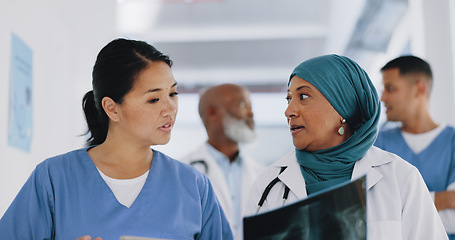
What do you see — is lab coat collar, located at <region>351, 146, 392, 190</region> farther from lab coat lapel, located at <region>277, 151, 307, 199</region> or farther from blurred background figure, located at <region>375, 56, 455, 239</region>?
blurred background figure, located at <region>375, 56, 455, 239</region>

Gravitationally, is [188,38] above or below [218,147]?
above

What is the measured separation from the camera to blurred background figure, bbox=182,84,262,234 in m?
2.95

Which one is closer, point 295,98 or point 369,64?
point 295,98


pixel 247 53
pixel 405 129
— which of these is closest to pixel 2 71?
pixel 405 129

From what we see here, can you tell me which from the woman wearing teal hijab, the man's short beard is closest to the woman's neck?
the woman wearing teal hijab

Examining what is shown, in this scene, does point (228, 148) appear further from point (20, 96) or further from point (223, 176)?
point (20, 96)

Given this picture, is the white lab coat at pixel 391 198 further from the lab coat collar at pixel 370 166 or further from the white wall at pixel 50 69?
the white wall at pixel 50 69

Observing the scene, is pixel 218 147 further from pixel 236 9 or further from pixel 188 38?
pixel 188 38

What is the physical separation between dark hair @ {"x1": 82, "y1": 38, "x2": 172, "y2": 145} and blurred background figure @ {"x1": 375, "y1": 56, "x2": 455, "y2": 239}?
4.11 feet

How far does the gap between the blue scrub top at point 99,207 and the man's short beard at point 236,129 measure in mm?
1441

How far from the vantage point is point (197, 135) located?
34.6ft

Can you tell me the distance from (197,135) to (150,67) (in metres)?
8.86

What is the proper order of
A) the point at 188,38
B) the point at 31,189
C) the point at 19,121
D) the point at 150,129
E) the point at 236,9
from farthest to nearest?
1. the point at 188,38
2. the point at 236,9
3. the point at 19,121
4. the point at 150,129
5. the point at 31,189

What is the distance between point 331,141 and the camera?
67.4 inches
